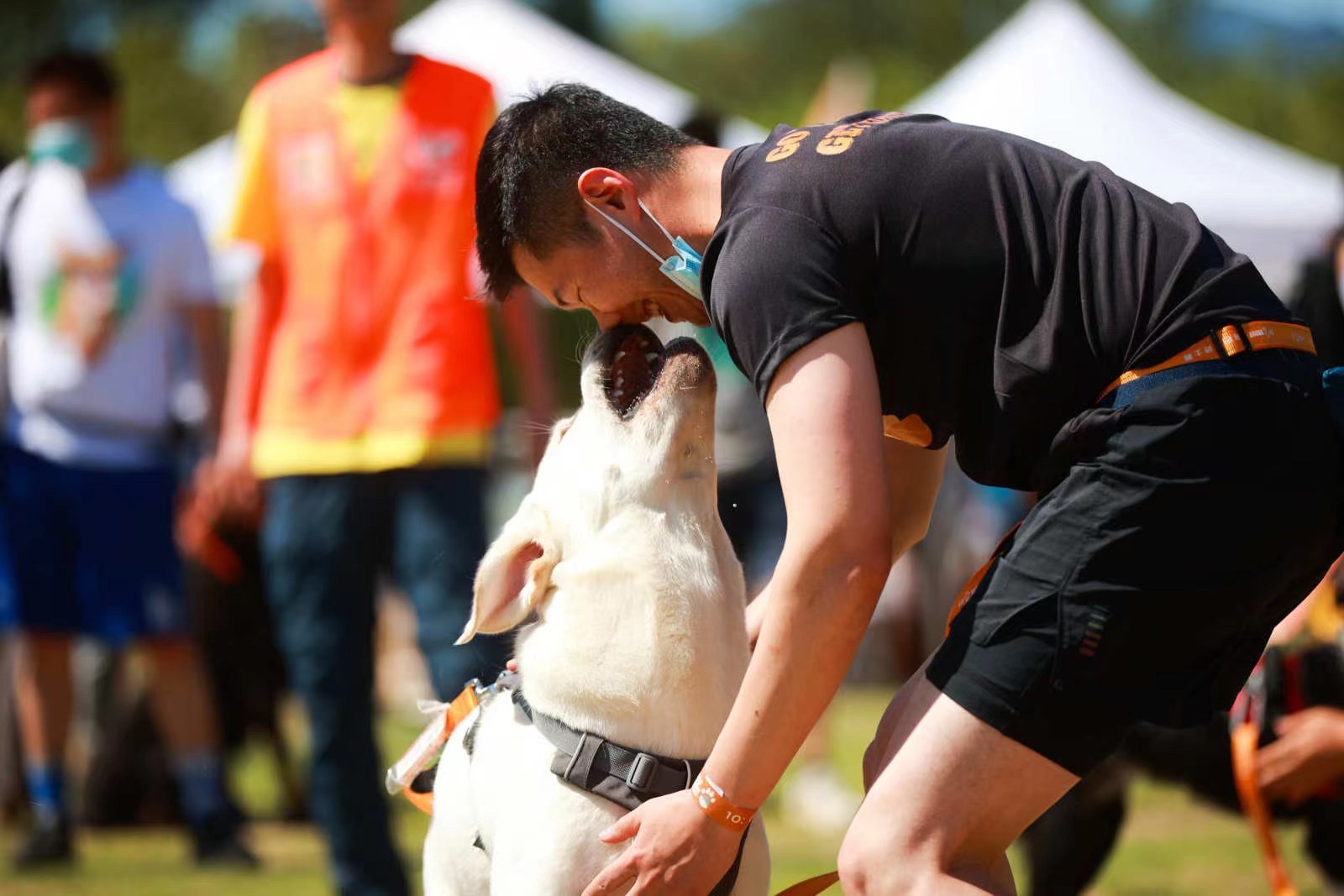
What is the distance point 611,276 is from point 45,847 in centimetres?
403

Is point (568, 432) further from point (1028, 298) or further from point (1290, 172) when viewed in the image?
point (1290, 172)

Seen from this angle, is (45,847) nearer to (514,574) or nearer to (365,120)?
(365,120)

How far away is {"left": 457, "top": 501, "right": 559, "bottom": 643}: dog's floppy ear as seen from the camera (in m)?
2.71

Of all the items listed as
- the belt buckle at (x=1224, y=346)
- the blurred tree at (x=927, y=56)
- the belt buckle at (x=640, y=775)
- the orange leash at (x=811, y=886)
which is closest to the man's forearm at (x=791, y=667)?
the belt buckle at (x=640, y=775)

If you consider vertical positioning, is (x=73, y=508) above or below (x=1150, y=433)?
below

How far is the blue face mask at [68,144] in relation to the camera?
5.92 meters

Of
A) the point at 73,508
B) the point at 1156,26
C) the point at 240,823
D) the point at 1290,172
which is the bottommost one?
the point at 1156,26

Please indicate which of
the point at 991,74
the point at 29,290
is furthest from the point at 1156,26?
the point at 29,290

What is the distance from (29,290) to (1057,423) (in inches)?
177

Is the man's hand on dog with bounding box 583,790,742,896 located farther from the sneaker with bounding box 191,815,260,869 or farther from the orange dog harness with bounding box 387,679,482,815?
the sneaker with bounding box 191,815,260,869

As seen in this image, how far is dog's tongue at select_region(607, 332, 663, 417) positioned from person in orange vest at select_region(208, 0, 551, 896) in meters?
1.32

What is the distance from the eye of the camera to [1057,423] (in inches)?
94.0

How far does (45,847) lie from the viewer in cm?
556

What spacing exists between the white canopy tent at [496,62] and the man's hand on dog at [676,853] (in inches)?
278
